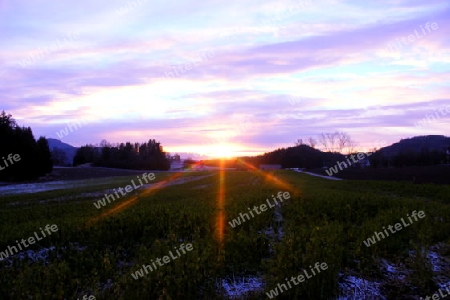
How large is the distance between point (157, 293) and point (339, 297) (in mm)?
2759

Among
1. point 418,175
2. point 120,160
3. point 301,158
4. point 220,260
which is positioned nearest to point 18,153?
point 418,175

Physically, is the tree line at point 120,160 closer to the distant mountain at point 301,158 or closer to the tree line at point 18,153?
the distant mountain at point 301,158

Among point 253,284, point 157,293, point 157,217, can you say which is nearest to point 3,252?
point 157,217

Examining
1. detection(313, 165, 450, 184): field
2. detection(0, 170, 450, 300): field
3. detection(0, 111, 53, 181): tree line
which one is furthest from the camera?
detection(0, 111, 53, 181): tree line

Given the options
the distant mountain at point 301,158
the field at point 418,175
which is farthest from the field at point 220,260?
the distant mountain at point 301,158

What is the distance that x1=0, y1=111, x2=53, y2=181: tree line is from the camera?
47.1 m

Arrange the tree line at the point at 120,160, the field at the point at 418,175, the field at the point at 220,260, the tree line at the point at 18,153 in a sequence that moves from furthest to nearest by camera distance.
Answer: the tree line at the point at 120,160
the tree line at the point at 18,153
the field at the point at 418,175
the field at the point at 220,260

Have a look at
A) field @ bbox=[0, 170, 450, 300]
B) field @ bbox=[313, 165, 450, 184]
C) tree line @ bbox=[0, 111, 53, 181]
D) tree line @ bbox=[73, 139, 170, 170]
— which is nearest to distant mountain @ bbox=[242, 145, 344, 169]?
tree line @ bbox=[73, 139, 170, 170]

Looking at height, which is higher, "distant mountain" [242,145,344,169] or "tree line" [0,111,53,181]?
"tree line" [0,111,53,181]

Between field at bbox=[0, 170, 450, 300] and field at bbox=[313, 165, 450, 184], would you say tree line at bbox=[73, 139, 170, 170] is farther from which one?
field at bbox=[0, 170, 450, 300]

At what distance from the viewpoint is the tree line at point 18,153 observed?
4712cm

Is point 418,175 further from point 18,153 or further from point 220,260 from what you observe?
point 18,153

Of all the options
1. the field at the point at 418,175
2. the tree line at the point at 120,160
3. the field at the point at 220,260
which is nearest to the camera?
the field at the point at 220,260

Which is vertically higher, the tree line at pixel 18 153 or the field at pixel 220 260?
the tree line at pixel 18 153
